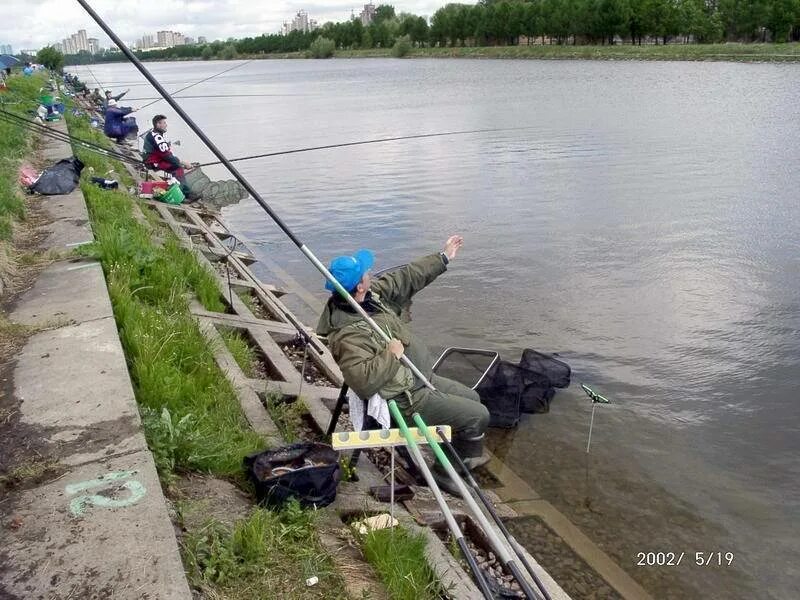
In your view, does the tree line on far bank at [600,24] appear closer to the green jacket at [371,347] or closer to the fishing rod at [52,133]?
the fishing rod at [52,133]

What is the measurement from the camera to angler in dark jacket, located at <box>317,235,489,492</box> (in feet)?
14.7

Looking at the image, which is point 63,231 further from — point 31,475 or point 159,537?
point 159,537

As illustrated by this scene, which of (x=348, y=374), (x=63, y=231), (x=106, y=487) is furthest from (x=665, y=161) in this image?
(x=106, y=487)

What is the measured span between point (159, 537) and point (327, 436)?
2187 millimetres

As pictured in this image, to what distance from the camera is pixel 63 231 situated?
876 centimetres

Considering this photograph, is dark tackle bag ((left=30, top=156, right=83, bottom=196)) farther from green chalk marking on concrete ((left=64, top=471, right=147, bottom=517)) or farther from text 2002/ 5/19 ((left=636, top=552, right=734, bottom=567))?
text 2002/ 5/19 ((left=636, top=552, right=734, bottom=567))

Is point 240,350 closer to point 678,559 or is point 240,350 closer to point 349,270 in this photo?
point 349,270

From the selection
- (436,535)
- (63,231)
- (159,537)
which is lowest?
(436,535)

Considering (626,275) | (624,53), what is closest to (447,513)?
(626,275)

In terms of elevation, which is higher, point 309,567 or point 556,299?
point 309,567

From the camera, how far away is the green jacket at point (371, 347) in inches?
175

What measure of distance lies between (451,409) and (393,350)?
122 cm

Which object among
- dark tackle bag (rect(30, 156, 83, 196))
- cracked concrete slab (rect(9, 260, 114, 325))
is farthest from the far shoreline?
cracked concrete slab (rect(9, 260, 114, 325))

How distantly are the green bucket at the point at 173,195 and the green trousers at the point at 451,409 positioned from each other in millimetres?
11475
